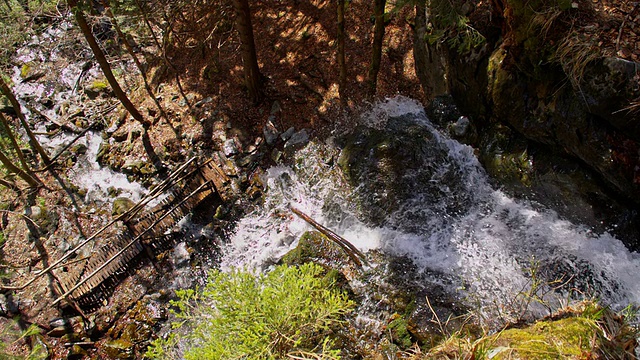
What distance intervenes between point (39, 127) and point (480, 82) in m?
12.5

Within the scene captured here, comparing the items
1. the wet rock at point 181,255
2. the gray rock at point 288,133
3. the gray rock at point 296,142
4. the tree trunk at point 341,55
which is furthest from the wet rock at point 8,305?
the tree trunk at point 341,55

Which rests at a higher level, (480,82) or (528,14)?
(528,14)

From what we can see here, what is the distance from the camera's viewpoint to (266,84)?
9984 millimetres

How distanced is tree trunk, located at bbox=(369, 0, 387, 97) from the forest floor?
0.97 feet

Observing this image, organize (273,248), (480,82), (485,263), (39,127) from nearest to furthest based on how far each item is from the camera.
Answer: (485,263), (480,82), (273,248), (39,127)

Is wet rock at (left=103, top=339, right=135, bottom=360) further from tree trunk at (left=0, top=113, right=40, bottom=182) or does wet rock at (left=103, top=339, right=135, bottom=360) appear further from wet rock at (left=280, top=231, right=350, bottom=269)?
tree trunk at (left=0, top=113, right=40, bottom=182)

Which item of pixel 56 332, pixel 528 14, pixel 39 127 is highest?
pixel 39 127

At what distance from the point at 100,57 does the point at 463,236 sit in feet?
30.1

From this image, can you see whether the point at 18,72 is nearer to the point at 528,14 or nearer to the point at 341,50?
the point at 341,50

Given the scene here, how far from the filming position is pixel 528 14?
5930 mm

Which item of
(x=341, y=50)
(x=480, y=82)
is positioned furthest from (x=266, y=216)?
(x=480, y=82)

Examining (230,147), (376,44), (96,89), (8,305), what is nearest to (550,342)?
(376,44)

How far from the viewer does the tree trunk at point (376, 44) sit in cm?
689

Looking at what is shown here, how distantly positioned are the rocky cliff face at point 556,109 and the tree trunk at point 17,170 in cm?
1037
